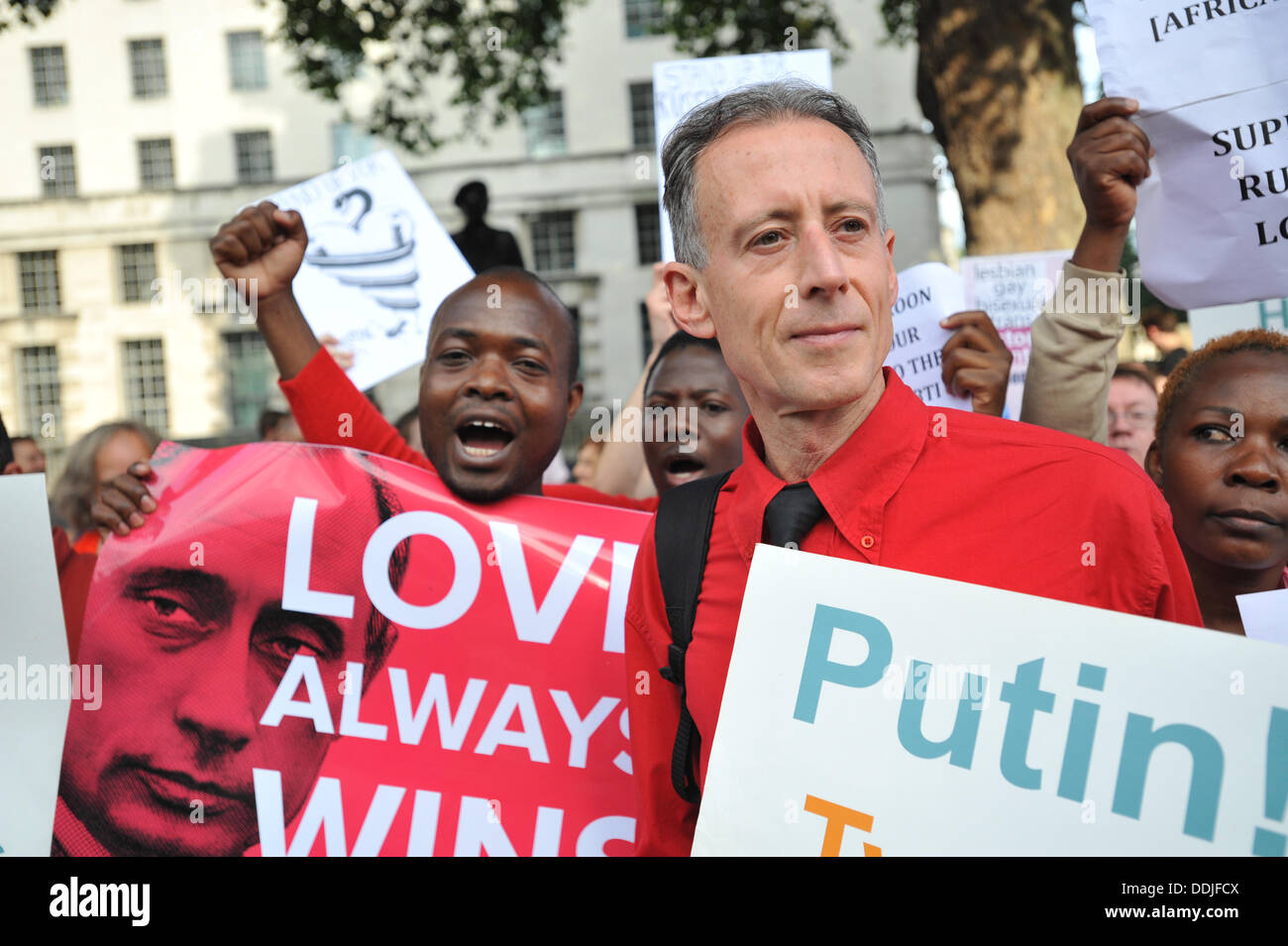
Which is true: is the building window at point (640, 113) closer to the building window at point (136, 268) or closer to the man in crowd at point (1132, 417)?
the building window at point (136, 268)

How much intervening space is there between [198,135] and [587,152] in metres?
12.3

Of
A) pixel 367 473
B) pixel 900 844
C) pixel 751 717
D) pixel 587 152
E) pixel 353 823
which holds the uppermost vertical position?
pixel 587 152

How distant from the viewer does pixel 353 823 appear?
8.29 feet

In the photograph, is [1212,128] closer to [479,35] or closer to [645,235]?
[479,35]

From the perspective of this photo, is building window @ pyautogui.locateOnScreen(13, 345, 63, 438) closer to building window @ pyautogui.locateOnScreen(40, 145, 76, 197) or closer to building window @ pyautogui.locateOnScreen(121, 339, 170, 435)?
building window @ pyautogui.locateOnScreen(121, 339, 170, 435)

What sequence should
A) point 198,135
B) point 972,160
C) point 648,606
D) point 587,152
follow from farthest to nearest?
1. point 198,135
2. point 587,152
3. point 972,160
4. point 648,606

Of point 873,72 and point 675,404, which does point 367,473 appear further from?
point 873,72

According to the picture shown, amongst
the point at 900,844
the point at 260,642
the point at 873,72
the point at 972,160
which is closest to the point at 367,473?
the point at 260,642

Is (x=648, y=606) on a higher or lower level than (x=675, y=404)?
lower

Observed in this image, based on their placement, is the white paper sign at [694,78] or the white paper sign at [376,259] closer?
the white paper sign at [694,78]

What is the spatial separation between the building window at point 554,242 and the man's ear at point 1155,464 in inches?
1257

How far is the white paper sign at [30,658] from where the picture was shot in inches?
101

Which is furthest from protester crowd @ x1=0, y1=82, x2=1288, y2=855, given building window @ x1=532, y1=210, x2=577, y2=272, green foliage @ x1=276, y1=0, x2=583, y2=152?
building window @ x1=532, y1=210, x2=577, y2=272

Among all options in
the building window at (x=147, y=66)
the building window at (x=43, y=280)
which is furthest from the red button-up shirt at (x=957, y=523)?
the building window at (x=147, y=66)
